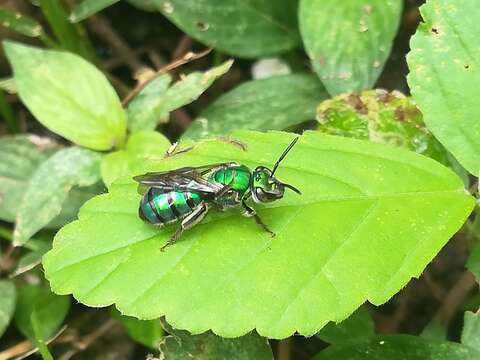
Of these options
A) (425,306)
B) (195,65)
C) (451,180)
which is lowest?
(425,306)

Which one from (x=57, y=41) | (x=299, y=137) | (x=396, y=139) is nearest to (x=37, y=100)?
(x=57, y=41)

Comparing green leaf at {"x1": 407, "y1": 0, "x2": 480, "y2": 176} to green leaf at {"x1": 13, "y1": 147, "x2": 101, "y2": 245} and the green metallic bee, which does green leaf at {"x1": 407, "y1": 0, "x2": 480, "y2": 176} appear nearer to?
the green metallic bee

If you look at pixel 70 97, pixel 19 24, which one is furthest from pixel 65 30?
pixel 70 97

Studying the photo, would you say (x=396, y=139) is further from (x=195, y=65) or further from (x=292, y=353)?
(x=195, y=65)

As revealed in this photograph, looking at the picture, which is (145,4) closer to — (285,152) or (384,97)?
(384,97)

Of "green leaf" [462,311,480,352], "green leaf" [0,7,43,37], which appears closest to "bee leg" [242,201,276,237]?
"green leaf" [462,311,480,352]

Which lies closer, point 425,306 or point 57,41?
point 425,306

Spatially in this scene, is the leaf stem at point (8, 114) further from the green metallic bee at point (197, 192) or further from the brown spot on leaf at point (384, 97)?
the brown spot on leaf at point (384, 97)
